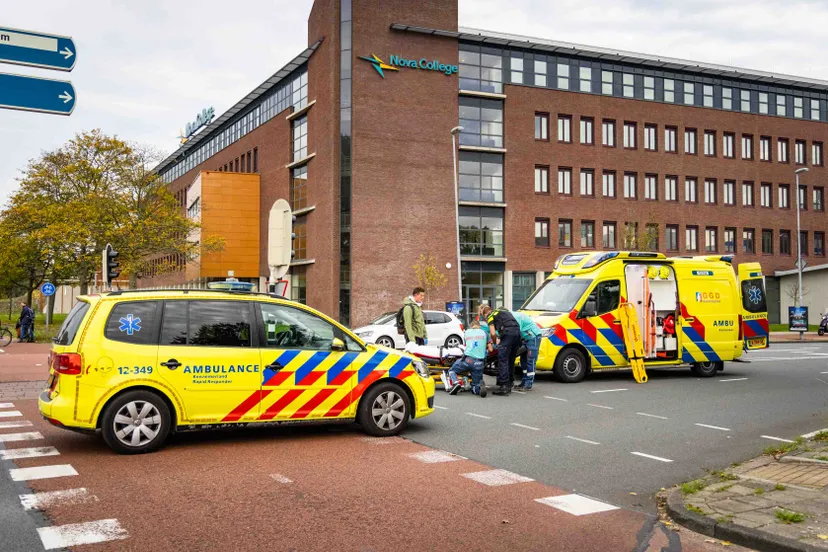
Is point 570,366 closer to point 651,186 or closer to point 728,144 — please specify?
point 651,186

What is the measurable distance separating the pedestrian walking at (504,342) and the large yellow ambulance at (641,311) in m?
2.13

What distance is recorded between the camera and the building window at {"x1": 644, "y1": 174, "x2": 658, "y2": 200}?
47069 mm

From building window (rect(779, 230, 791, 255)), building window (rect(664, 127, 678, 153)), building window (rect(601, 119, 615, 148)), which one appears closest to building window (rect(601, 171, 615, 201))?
building window (rect(601, 119, 615, 148))

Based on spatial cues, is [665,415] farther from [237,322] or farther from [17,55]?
[17,55]

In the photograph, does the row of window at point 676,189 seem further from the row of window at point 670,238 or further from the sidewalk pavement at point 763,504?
the sidewalk pavement at point 763,504

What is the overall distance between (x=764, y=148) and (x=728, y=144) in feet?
10.7

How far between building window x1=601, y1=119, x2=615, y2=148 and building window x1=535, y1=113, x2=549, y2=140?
398 centimetres

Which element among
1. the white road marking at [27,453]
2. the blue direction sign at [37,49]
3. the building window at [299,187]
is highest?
the building window at [299,187]

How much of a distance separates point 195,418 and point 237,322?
111 centimetres

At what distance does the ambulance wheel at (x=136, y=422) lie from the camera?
7.44 m

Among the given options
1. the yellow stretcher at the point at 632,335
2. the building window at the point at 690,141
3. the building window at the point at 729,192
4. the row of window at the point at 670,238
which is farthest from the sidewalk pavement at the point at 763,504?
the building window at the point at 729,192

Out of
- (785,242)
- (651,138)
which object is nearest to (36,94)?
(651,138)

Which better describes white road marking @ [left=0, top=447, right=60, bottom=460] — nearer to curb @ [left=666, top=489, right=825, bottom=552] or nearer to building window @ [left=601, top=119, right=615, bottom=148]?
curb @ [left=666, top=489, right=825, bottom=552]

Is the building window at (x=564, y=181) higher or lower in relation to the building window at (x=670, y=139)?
lower
